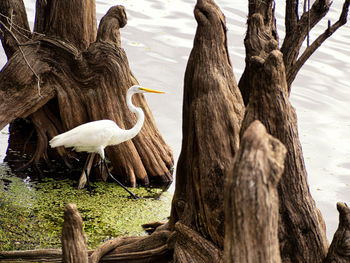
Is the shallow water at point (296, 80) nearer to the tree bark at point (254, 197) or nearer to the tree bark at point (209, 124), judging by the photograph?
the tree bark at point (209, 124)

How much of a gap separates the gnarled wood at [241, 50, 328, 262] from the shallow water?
9.29 ft

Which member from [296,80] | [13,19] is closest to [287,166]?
[13,19]

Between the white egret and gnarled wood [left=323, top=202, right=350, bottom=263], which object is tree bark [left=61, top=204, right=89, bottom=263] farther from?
the white egret

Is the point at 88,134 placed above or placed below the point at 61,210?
above

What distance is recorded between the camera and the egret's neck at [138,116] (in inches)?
237

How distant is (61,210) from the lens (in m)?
5.57

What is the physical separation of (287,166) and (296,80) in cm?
829

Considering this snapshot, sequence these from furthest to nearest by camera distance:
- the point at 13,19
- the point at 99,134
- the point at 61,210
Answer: the point at 13,19 < the point at 99,134 < the point at 61,210

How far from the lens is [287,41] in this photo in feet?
15.9

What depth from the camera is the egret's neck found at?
19.8 feet

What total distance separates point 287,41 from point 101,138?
83.0 inches

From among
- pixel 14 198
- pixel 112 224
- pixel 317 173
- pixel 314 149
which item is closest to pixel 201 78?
pixel 112 224

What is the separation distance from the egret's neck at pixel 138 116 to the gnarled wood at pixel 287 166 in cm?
315

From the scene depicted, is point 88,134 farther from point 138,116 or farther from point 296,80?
point 296,80
